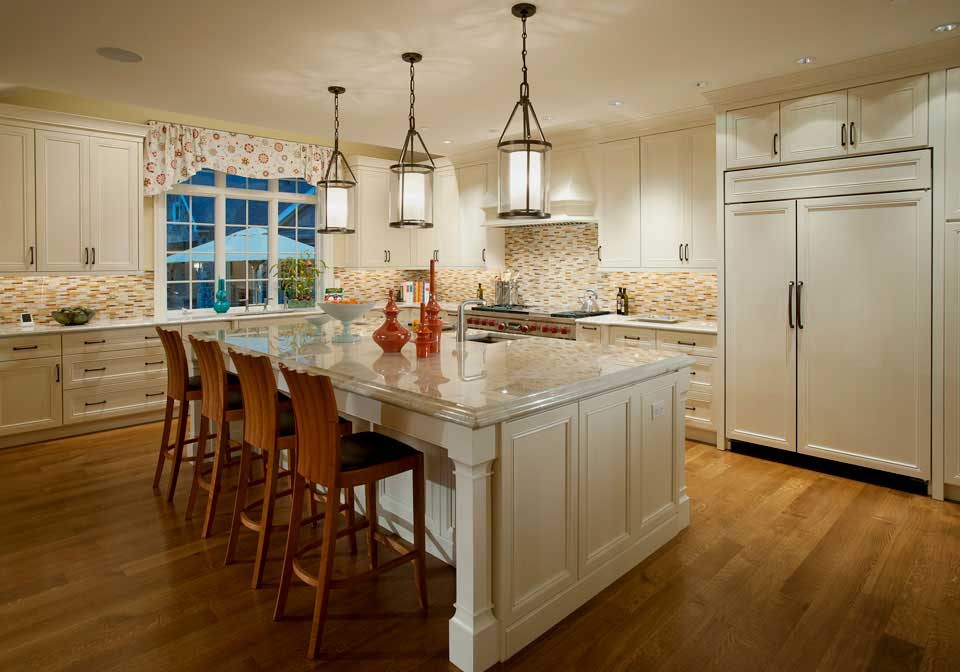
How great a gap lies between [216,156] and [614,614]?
5.44 m

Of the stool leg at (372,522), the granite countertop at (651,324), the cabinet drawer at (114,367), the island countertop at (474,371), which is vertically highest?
the granite countertop at (651,324)

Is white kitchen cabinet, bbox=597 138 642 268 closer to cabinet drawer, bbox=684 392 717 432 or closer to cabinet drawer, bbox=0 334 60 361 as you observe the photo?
cabinet drawer, bbox=684 392 717 432

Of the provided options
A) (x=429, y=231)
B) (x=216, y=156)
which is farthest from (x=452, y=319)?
(x=216, y=156)

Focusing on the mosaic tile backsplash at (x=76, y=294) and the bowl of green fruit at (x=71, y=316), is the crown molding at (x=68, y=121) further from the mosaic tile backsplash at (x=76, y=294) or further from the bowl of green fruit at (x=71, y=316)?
the bowl of green fruit at (x=71, y=316)

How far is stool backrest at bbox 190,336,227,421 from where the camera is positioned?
304 centimetres

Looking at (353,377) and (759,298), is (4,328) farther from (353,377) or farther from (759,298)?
(759,298)

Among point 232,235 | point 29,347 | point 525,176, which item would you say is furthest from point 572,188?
point 29,347

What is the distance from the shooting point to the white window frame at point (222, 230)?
223 inches

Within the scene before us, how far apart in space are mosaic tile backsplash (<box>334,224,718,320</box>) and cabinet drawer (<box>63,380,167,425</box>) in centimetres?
243

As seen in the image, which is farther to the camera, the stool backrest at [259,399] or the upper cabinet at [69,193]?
the upper cabinet at [69,193]

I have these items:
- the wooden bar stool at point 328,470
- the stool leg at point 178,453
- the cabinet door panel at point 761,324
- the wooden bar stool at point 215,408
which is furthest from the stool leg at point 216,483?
the cabinet door panel at point 761,324

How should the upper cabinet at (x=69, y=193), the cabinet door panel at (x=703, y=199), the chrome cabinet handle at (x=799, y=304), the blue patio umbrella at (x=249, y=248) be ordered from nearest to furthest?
the chrome cabinet handle at (x=799, y=304)
the upper cabinet at (x=69, y=193)
the cabinet door panel at (x=703, y=199)
the blue patio umbrella at (x=249, y=248)

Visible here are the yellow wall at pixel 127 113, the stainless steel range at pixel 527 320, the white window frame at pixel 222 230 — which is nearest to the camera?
the yellow wall at pixel 127 113

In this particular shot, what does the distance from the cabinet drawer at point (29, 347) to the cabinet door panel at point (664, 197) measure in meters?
4.85
